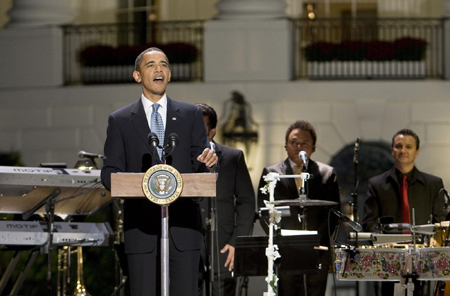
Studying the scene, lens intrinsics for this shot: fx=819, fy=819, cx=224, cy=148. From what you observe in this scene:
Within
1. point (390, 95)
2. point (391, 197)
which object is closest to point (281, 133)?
point (390, 95)

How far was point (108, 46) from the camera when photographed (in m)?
13.8

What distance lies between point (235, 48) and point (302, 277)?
725 centimetres

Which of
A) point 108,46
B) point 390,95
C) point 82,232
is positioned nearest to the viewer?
point 82,232

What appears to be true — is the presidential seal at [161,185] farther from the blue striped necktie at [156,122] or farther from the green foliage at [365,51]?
the green foliage at [365,51]

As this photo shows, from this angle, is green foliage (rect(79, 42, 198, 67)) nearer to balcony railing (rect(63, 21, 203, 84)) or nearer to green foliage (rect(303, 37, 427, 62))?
balcony railing (rect(63, 21, 203, 84))

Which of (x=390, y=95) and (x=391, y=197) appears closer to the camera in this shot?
(x=391, y=197)

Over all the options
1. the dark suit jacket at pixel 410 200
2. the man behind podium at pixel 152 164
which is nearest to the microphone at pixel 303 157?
the dark suit jacket at pixel 410 200

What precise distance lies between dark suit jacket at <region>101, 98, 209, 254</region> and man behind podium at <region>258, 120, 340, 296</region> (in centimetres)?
208

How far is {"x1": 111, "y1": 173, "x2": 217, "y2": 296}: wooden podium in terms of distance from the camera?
3.96m

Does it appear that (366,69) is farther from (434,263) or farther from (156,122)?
(156,122)

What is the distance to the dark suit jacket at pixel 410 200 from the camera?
7.03 m

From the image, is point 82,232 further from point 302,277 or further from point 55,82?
point 55,82

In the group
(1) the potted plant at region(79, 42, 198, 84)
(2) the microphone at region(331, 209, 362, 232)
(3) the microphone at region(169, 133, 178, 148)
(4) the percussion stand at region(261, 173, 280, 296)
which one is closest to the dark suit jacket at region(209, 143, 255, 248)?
(2) the microphone at region(331, 209, 362, 232)

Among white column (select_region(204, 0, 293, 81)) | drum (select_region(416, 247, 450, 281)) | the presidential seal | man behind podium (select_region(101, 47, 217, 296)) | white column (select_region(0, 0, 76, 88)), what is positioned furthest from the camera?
white column (select_region(0, 0, 76, 88))
